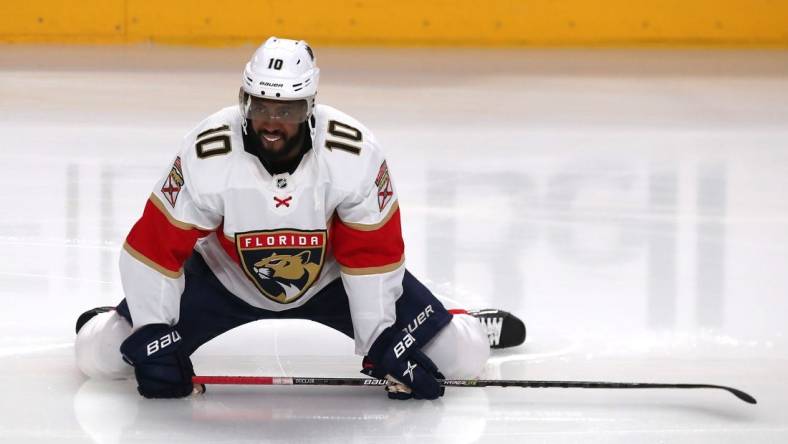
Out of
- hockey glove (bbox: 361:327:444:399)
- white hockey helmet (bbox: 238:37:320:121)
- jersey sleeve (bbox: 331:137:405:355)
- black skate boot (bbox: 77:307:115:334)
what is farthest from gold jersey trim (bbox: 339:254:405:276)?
black skate boot (bbox: 77:307:115:334)

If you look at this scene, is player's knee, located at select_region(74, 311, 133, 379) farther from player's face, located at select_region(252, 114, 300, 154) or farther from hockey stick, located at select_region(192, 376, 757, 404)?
player's face, located at select_region(252, 114, 300, 154)

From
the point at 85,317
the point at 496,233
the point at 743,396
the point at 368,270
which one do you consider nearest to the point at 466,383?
the point at 368,270

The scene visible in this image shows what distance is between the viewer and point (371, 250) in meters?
2.98

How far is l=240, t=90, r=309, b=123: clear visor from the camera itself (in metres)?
2.79

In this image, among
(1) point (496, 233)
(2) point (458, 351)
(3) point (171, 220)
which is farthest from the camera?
(1) point (496, 233)

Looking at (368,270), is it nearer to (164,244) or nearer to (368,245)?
(368,245)

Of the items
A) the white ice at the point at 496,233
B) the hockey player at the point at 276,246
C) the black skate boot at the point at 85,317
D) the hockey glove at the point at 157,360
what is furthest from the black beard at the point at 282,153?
the black skate boot at the point at 85,317

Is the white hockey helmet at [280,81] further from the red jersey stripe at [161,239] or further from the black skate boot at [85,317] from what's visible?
the black skate boot at [85,317]

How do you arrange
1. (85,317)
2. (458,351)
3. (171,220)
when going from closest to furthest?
(171,220)
(458,351)
(85,317)

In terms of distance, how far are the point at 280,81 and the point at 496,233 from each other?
77.3 inches

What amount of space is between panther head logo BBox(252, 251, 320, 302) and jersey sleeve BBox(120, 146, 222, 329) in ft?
0.49

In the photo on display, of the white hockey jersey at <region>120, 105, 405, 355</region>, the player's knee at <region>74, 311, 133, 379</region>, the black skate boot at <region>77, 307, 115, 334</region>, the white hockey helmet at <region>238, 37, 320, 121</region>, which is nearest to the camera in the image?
the white hockey helmet at <region>238, 37, 320, 121</region>

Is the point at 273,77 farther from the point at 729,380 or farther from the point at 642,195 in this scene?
the point at 642,195

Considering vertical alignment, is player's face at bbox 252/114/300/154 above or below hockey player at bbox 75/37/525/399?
above
